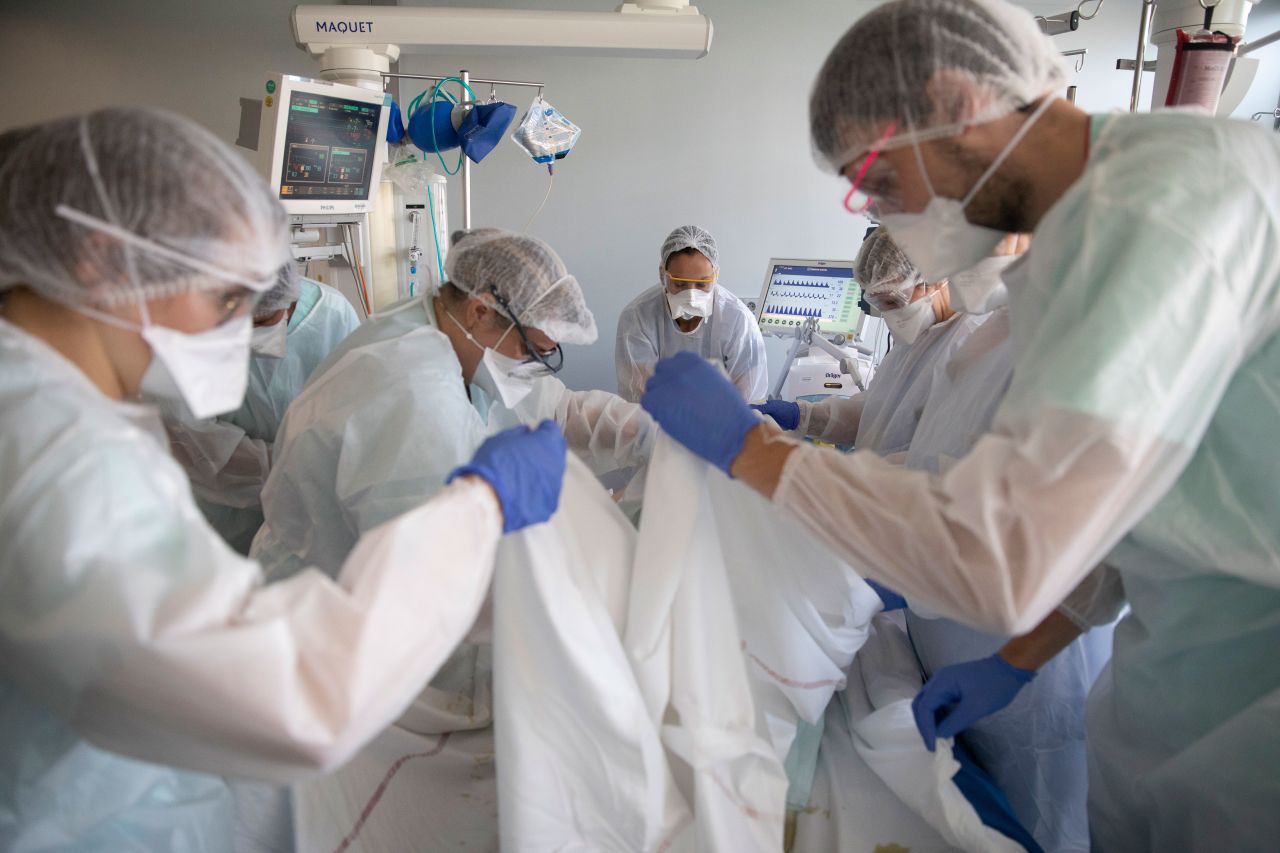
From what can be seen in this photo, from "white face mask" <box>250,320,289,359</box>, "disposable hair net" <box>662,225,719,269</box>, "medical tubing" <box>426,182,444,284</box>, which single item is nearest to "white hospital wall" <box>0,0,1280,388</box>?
"disposable hair net" <box>662,225,719,269</box>

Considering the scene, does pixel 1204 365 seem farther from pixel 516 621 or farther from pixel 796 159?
pixel 796 159

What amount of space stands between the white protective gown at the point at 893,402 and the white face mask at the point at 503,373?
872 millimetres

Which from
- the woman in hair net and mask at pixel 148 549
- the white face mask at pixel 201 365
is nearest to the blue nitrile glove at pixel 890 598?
the woman in hair net and mask at pixel 148 549

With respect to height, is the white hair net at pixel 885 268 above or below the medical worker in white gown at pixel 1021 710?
above

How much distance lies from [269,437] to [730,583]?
1.44 meters

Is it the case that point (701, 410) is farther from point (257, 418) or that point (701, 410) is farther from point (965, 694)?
point (257, 418)

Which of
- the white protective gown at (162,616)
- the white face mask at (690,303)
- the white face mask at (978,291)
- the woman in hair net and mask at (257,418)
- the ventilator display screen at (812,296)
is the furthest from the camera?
the ventilator display screen at (812,296)

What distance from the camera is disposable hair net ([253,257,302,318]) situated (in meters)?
1.75

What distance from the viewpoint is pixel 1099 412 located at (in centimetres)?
83

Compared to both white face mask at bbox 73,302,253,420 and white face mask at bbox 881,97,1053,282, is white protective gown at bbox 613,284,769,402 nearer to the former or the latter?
white face mask at bbox 881,97,1053,282

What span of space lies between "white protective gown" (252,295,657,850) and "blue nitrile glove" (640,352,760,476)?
1.43ft

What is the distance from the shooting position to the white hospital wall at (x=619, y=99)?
381cm

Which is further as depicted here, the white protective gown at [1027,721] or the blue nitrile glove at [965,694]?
the white protective gown at [1027,721]

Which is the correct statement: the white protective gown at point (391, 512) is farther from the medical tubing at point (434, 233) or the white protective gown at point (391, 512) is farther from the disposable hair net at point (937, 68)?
the medical tubing at point (434, 233)
